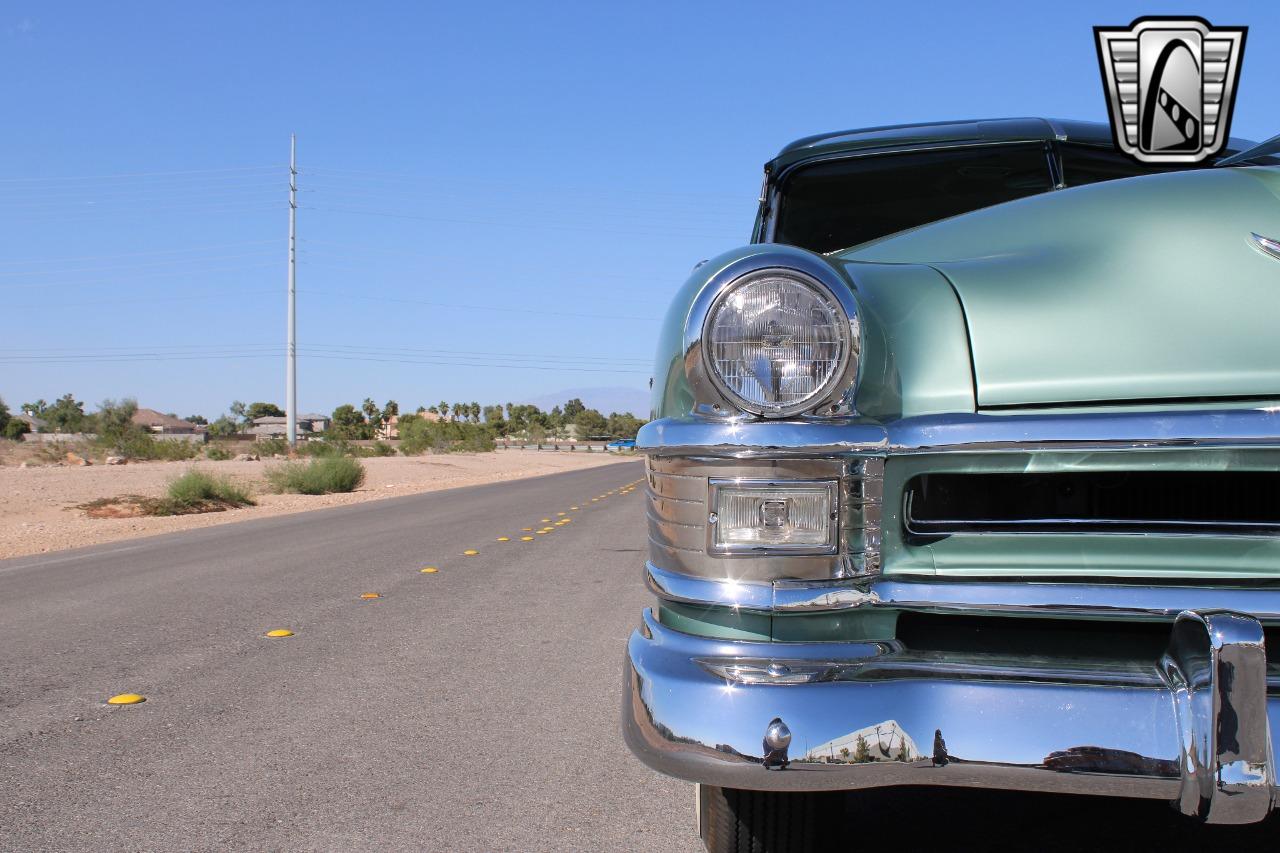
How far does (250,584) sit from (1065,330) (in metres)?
5.84

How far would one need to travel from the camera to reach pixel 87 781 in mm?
2719

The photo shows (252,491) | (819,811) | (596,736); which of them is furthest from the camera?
(252,491)

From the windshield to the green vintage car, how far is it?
157cm

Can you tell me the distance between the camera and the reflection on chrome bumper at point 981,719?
1411mm

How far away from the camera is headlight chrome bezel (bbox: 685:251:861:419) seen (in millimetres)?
1730

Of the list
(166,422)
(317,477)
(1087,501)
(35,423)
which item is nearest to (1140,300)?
(1087,501)

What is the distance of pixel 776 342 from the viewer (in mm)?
1788

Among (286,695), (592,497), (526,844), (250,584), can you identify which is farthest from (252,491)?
(526,844)

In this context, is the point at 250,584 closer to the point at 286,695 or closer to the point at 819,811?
the point at 286,695

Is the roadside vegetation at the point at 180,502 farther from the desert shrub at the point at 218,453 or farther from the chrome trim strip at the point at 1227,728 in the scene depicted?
the desert shrub at the point at 218,453

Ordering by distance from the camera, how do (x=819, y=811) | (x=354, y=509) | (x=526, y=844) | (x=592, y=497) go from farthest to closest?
1. (x=592, y=497)
2. (x=354, y=509)
3. (x=526, y=844)
4. (x=819, y=811)

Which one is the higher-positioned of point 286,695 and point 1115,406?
point 1115,406

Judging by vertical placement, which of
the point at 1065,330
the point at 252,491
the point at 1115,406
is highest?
the point at 1065,330

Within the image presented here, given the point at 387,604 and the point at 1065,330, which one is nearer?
the point at 1065,330
